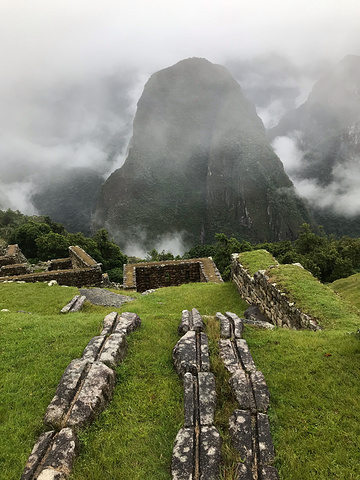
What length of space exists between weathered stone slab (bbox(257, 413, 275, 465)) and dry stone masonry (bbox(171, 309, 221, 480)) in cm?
65

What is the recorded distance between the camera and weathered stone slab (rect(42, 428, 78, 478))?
396 centimetres

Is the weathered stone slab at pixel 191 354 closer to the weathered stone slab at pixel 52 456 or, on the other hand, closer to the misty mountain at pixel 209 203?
the weathered stone slab at pixel 52 456

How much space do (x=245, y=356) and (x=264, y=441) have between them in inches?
80.5

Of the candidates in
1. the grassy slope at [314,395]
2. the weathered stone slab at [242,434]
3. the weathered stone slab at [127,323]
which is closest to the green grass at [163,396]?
the grassy slope at [314,395]

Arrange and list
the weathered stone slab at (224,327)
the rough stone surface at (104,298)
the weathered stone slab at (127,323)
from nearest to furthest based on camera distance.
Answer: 1. the weathered stone slab at (224,327)
2. the weathered stone slab at (127,323)
3. the rough stone surface at (104,298)

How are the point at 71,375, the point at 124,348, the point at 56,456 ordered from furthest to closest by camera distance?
the point at 124,348
the point at 71,375
the point at 56,456

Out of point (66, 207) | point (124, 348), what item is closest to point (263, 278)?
point (124, 348)

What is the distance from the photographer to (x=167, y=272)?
76.0 feet

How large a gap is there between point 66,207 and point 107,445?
212545mm

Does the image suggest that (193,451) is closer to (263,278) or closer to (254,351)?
(254,351)

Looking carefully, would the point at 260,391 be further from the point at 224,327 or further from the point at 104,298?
the point at 104,298

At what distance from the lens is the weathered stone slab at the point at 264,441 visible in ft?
13.5

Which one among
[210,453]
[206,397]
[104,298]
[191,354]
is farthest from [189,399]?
[104,298]

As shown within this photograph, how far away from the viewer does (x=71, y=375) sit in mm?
5539
